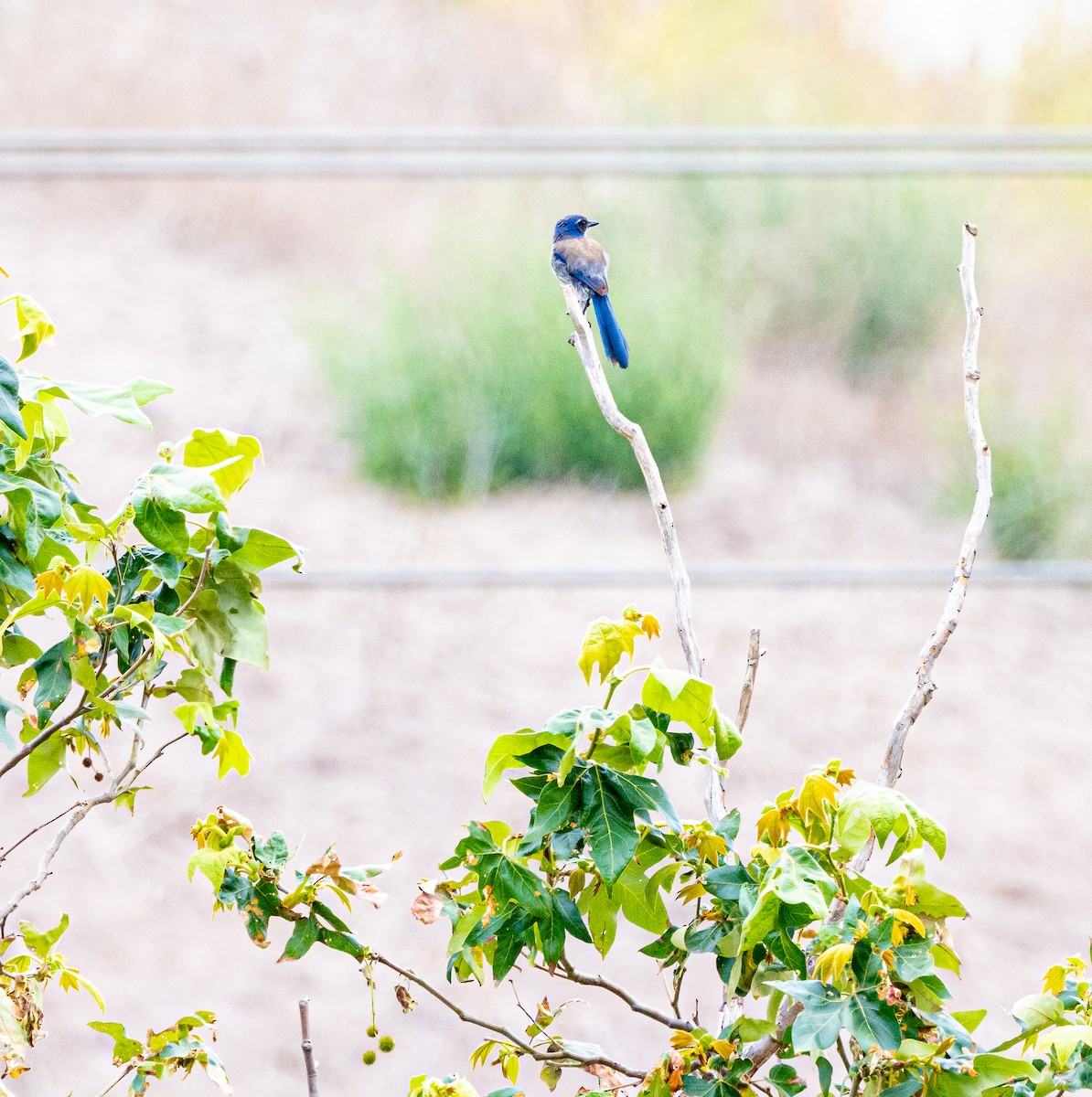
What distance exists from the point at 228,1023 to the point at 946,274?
183cm

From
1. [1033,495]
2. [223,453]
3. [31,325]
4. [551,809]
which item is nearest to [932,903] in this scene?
[551,809]

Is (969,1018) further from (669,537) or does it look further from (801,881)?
(669,537)

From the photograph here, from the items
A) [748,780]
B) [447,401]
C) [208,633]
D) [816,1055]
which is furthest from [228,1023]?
[816,1055]

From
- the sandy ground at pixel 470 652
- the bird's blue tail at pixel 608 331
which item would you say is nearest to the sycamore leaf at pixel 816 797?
the bird's blue tail at pixel 608 331

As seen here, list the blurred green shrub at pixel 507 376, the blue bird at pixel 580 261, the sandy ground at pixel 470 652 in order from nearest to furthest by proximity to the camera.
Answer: the blue bird at pixel 580 261
the sandy ground at pixel 470 652
the blurred green shrub at pixel 507 376

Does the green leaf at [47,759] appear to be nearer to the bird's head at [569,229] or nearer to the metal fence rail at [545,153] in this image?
the bird's head at [569,229]

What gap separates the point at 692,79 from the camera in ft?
8.00

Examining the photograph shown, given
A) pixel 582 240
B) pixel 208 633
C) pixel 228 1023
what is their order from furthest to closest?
pixel 228 1023 < pixel 582 240 < pixel 208 633

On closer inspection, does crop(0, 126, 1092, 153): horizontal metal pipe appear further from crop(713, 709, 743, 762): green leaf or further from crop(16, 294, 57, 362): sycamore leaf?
crop(713, 709, 743, 762): green leaf

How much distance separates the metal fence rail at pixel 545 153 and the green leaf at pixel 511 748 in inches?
75.0

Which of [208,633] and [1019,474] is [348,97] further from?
[208,633]

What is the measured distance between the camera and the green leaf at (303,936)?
62cm

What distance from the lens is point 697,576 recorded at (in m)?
2.32

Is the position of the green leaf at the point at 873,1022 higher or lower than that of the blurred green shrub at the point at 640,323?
lower
